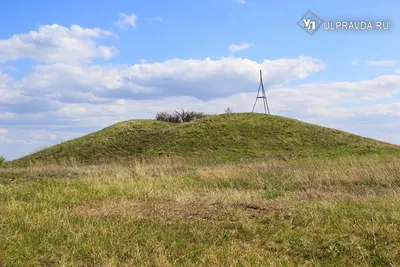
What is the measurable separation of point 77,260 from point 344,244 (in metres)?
4.08

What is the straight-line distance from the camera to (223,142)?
33.9 metres

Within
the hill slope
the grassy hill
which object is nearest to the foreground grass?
the grassy hill

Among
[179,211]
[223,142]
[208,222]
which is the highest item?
[223,142]

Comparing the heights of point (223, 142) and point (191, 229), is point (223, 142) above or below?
above

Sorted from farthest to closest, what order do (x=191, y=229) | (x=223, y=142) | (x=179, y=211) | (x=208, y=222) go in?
(x=223, y=142), (x=179, y=211), (x=208, y=222), (x=191, y=229)

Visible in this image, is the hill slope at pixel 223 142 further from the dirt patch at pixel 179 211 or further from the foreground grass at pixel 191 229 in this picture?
the dirt patch at pixel 179 211

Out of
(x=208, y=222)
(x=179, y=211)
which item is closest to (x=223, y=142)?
(x=179, y=211)

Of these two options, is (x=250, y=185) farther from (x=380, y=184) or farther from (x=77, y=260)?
(x=77, y=260)

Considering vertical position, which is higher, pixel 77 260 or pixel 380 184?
pixel 77 260

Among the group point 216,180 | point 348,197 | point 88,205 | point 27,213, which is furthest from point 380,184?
point 27,213

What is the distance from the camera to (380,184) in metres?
13.7

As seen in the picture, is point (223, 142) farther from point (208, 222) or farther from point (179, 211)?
point (208, 222)

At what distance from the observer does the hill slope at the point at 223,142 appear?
31.3 metres

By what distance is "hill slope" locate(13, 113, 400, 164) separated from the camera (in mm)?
31288
